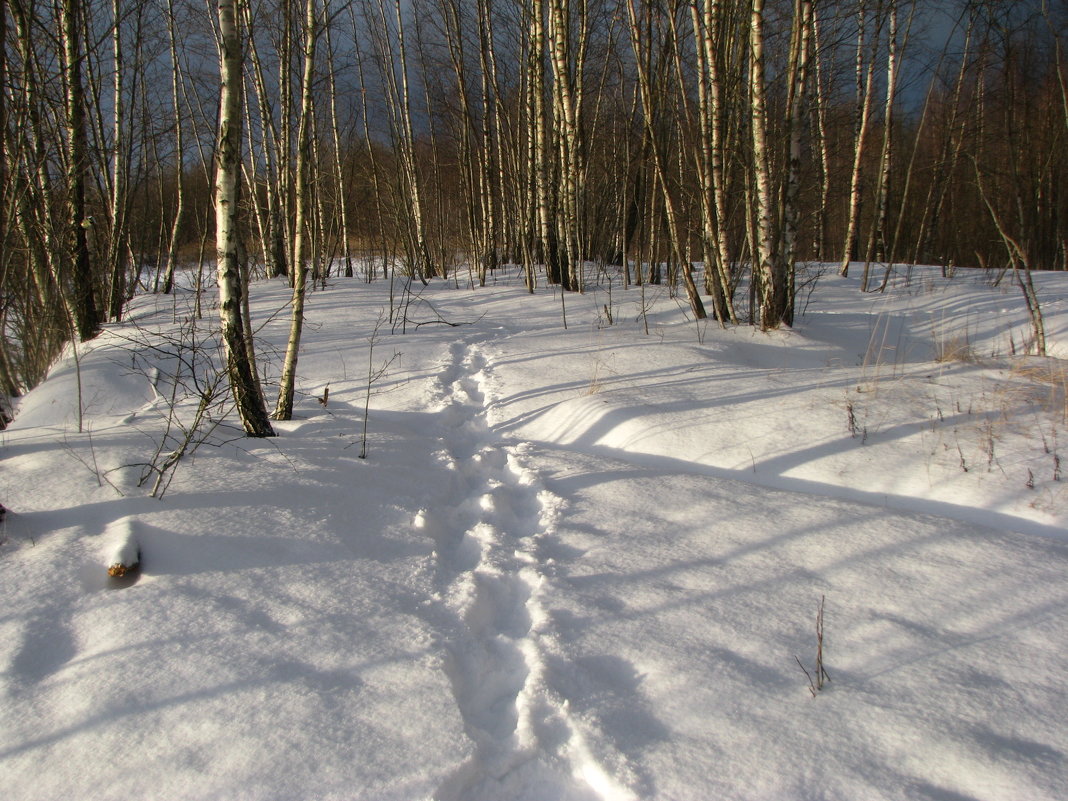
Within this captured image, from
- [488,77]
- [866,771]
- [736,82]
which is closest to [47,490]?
[866,771]

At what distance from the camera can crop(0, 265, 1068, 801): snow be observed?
4.81 feet

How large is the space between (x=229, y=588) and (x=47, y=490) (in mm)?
1110

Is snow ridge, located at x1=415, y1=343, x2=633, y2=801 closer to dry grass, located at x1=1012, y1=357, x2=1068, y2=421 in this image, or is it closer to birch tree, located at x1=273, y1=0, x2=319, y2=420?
birch tree, located at x1=273, y1=0, x2=319, y2=420

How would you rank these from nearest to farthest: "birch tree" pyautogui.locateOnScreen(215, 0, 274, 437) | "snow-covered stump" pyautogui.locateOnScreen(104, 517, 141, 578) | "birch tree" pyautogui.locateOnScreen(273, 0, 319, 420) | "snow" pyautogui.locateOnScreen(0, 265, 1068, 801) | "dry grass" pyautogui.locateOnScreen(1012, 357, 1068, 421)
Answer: "snow" pyautogui.locateOnScreen(0, 265, 1068, 801) → "snow-covered stump" pyautogui.locateOnScreen(104, 517, 141, 578) → "birch tree" pyautogui.locateOnScreen(215, 0, 274, 437) → "birch tree" pyautogui.locateOnScreen(273, 0, 319, 420) → "dry grass" pyautogui.locateOnScreen(1012, 357, 1068, 421)

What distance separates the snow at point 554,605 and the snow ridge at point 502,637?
0.03 ft

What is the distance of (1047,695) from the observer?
1.67 meters

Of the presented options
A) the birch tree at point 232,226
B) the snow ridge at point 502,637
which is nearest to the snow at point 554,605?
the snow ridge at point 502,637

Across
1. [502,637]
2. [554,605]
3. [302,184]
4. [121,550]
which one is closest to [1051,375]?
[554,605]

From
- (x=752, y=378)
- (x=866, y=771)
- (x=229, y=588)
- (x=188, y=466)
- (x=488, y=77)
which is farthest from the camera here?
(x=488, y=77)

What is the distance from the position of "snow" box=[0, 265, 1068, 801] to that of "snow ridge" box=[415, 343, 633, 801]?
0.01 m

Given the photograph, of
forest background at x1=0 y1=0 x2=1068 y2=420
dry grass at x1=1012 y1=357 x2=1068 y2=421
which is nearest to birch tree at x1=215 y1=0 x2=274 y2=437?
forest background at x1=0 y1=0 x2=1068 y2=420

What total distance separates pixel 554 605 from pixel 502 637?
0.23m

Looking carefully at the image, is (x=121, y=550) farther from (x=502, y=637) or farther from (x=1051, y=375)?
(x=1051, y=375)

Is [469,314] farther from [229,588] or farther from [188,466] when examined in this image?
[229,588]
